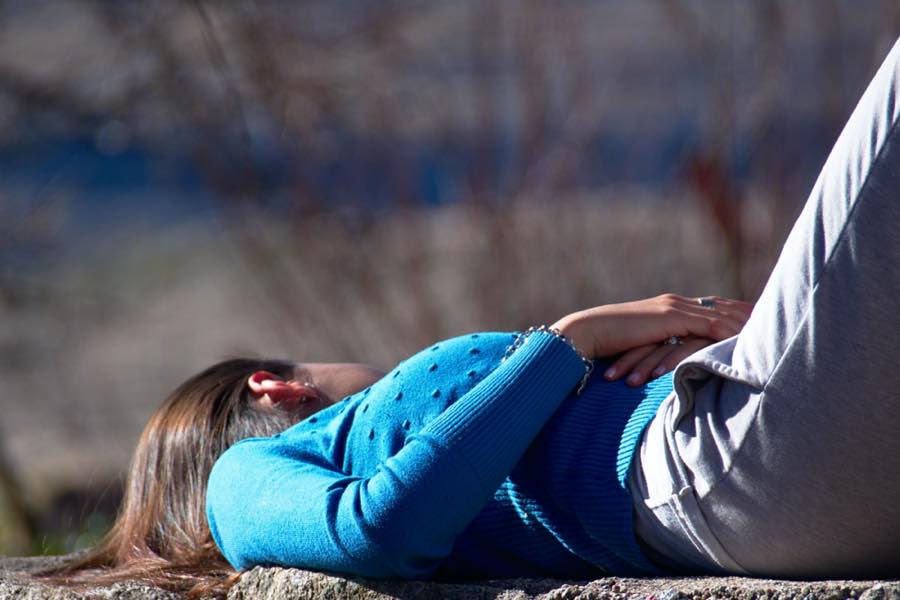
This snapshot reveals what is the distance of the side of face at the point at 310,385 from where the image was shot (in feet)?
7.95

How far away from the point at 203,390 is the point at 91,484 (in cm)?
232

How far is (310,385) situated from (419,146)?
8.49 feet

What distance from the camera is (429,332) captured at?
4887mm

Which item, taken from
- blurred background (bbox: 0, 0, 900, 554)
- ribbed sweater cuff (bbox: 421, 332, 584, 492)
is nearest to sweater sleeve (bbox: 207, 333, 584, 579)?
ribbed sweater cuff (bbox: 421, 332, 584, 492)

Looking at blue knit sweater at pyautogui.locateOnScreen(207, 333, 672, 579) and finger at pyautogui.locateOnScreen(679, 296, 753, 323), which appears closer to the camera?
blue knit sweater at pyautogui.locateOnScreen(207, 333, 672, 579)

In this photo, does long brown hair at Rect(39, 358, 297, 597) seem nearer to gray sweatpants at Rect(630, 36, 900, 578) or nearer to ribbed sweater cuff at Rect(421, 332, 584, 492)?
ribbed sweater cuff at Rect(421, 332, 584, 492)

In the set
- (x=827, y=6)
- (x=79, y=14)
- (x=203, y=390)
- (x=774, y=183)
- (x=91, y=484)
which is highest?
(x=79, y=14)

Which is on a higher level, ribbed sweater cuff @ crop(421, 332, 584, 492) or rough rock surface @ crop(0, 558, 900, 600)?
ribbed sweater cuff @ crop(421, 332, 584, 492)

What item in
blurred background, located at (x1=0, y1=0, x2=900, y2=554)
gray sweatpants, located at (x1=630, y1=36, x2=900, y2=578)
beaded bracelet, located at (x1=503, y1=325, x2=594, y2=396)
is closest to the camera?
gray sweatpants, located at (x1=630, y1=36, x2=900, y2=578)

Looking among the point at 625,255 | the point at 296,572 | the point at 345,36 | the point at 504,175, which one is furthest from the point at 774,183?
the point at 296,572

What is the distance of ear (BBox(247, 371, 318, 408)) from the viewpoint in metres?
2.42

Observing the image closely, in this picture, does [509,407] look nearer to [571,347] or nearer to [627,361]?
[571,347]

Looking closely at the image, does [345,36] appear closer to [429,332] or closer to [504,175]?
[504,175]

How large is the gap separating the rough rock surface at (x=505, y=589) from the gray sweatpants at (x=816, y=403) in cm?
8
